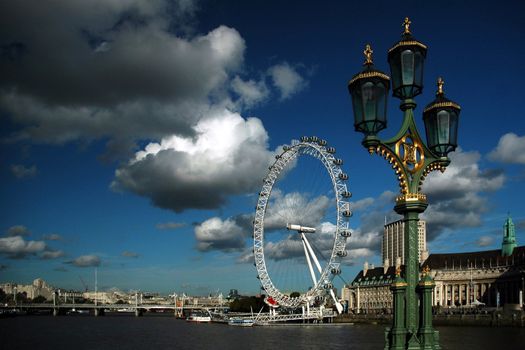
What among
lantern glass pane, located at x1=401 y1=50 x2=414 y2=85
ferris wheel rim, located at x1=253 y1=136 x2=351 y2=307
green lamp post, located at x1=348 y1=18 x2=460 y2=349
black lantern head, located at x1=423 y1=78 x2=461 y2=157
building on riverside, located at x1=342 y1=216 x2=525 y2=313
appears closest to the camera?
green lamp post, located at x1=348 y1=18 x2=460 y2=349

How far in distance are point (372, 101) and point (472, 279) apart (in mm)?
137657

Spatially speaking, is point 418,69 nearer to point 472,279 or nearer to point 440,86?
point 440,86

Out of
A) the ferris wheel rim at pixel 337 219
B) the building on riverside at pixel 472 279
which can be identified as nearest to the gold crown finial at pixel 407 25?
the ferris wheel rim at pixel 337 219

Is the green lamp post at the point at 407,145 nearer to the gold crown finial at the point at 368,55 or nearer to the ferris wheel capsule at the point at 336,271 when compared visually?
the gold crown finial at the point at 368,55

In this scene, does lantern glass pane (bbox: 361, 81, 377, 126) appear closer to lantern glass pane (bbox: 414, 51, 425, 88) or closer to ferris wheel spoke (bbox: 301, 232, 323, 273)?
lantern glass pane (bbox: 414, 51, 425, 88)

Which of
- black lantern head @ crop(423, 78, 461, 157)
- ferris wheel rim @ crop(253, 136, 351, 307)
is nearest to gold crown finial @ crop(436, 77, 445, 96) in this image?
black lantern head @ crop(423, 78, 461, 157)

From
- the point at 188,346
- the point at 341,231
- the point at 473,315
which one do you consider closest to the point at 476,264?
the point at 473,315

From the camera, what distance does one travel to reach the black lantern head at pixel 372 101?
10.2m

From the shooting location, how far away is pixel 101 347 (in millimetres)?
59219

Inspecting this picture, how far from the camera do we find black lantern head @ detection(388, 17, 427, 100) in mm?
10727

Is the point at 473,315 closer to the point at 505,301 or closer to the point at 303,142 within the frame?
the point at 505,301

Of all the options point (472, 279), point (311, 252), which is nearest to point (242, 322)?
point (311, 252)

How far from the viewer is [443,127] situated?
11305 mm

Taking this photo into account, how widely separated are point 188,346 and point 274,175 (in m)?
36.6
